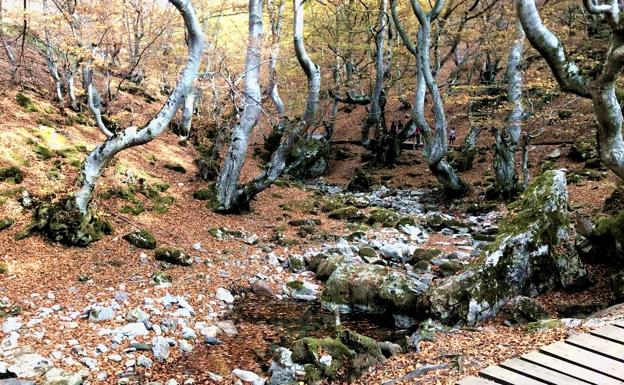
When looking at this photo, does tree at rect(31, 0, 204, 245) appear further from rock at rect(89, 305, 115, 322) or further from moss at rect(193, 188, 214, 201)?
moss at rect(193, 188, 214, 201)

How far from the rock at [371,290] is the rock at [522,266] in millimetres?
548

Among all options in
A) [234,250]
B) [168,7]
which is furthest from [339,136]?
[234,250]

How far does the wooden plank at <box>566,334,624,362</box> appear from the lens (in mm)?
4148

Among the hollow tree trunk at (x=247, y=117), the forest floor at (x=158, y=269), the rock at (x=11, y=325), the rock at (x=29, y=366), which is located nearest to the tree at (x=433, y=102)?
the forest floor at (x=158, y=269)

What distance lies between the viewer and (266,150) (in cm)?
2311

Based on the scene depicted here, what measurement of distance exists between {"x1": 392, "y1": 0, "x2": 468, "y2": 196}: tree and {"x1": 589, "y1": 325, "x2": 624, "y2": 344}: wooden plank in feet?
34.8

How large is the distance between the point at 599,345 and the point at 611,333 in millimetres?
343

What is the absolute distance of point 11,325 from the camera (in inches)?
215

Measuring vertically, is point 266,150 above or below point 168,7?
below

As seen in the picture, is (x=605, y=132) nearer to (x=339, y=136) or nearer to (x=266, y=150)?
(x=266, y=150)

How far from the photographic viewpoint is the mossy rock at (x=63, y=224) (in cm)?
763

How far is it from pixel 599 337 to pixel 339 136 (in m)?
24.8

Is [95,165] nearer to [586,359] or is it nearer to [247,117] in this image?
[247,117]

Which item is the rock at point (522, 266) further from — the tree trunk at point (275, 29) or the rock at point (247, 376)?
the tree trunk at point (275, 29)
